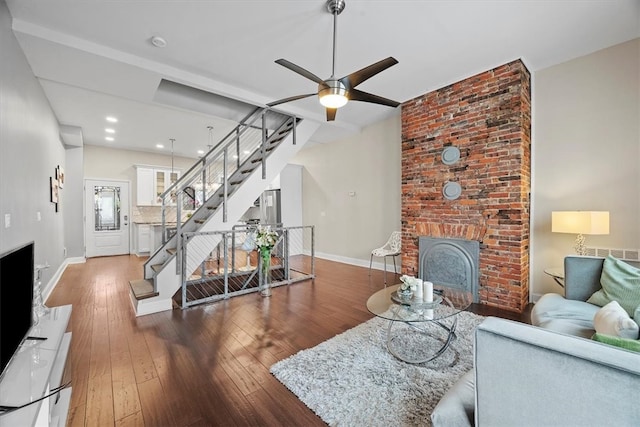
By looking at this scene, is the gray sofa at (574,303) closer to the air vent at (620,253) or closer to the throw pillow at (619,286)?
the throw pillow at (619,286)

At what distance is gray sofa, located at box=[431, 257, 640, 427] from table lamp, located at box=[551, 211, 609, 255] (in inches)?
100

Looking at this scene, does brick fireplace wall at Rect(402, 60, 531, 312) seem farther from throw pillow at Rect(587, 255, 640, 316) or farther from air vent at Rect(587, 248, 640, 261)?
throw pillow at Rect(587, 255, 640, 316)

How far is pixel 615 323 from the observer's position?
4.94 ft

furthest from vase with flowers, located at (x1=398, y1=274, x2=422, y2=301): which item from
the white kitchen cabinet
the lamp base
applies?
the white kitchen cabinet

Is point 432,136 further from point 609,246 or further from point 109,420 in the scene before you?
point 109,420

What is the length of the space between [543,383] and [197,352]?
8.22 feet

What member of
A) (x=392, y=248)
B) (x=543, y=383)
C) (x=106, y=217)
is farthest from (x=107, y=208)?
(x=543, y=383)

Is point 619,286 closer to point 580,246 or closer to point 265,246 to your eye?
point 580,246

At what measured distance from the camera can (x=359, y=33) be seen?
2.79 meters

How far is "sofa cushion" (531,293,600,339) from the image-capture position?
1.93 m

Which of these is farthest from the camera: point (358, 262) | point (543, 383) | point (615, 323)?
point (358, 262)

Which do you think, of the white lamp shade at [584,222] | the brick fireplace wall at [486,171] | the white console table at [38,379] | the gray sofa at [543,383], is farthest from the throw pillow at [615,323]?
the white console table at [38,379]

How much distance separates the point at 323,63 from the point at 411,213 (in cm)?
260

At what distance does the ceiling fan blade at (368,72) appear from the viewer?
6.90 ft
